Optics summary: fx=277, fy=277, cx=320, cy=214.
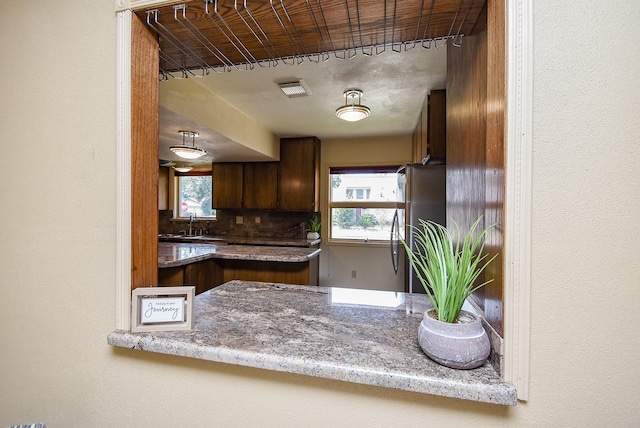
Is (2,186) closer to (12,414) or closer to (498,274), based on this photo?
(12,414)

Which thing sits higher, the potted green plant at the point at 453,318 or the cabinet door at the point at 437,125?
the cabinet door at the point at 437,125

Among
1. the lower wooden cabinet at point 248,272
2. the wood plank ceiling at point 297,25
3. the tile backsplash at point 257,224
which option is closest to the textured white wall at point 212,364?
the wood plank ceiling at point 297,25

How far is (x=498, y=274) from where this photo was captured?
0.71 metres

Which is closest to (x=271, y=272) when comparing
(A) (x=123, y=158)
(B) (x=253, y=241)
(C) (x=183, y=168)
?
(B) (x=253, y=241)

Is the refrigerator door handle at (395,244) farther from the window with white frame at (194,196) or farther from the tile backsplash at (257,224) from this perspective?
the window with white frame at (194,196)

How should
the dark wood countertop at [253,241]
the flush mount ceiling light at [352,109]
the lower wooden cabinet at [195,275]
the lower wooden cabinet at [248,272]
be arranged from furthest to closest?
1. the dark wood countertop at [253,241]
2. the lower wooden cabinet at [248,272]
3. the flush mount ceiling light at [352,109]
4. the lower wooden cabinet at [195,275]

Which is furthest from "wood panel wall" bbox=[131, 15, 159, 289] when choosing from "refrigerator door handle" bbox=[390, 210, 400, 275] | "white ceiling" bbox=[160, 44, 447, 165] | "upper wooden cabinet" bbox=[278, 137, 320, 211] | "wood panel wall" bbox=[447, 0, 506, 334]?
"upper wooden cabinet" bbox=[278, 137, 320, 211]

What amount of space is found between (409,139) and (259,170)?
8.01 ft

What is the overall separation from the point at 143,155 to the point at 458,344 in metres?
1.12

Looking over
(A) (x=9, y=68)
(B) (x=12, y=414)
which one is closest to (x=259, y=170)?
(A) (x=9, y=68)

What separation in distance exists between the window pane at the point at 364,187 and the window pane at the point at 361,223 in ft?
0.64

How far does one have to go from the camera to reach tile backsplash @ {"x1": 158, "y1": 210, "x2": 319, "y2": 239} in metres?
4.71

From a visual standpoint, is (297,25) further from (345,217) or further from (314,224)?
(345,217)

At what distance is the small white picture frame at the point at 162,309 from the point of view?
35.4 inches
